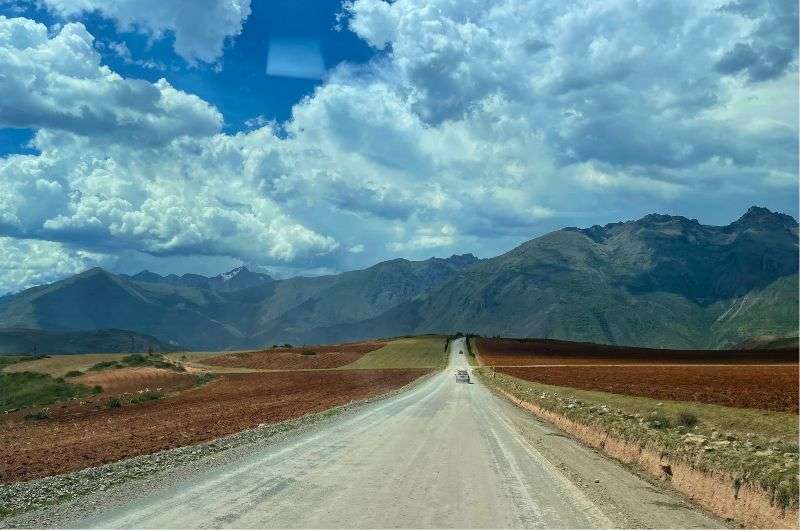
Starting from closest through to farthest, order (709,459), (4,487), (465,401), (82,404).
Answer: (709,459) < (4,487) < (465,401) < (82,404)

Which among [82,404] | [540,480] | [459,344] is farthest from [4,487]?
[459,344]

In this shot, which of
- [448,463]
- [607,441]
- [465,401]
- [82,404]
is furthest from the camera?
[82,404]

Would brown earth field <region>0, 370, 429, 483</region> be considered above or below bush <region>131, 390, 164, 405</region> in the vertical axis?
above

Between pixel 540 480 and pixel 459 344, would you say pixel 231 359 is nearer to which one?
pixel 459 344

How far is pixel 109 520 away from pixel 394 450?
32.7ft

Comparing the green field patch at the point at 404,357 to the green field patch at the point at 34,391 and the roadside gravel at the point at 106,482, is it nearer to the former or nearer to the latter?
the green field patch at the point at 34,391

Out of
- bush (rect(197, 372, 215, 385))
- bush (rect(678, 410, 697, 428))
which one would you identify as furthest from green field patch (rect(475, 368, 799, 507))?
bush (rect(197, 372, 215, 385))

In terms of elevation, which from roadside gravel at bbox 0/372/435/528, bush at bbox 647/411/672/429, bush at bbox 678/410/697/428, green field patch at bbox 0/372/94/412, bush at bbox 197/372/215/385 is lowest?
bush at bbox 197/372/215/385

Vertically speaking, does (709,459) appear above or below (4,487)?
above

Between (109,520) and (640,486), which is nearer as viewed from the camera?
(109,520)

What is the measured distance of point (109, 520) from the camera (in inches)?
431

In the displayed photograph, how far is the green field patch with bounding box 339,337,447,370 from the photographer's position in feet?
396

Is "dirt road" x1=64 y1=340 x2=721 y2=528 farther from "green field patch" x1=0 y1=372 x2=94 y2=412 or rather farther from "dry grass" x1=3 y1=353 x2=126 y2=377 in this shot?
"dry grass" x1=3 y1=353 x2=126 y2=377

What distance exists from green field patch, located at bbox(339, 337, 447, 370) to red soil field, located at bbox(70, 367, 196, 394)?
127 feet
